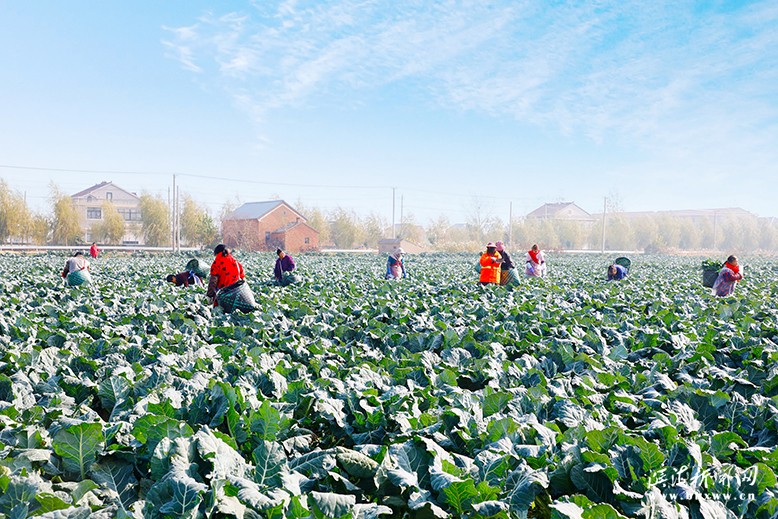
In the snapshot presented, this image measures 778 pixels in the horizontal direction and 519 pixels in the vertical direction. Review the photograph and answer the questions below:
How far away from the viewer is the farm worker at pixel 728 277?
12.6 meters

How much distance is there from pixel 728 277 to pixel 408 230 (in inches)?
3037

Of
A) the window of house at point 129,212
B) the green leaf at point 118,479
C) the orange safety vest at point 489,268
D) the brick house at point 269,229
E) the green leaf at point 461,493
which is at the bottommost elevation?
the green leaf at point 118,479

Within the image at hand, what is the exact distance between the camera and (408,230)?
8950 cm

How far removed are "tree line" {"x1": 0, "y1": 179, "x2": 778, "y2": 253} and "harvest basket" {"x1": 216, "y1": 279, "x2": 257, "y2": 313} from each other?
52323 mm

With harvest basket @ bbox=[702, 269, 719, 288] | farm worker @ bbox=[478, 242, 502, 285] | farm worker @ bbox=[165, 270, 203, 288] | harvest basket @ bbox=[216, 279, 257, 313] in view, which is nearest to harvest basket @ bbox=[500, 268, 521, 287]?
farm worker @ bbox=[478, 242, 502, 285]

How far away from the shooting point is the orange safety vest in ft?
43.9

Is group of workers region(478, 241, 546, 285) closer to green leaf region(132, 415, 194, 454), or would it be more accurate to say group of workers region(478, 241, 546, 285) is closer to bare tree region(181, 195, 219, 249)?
green leaf region(132, 415, 194, 454)

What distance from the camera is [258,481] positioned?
8.39 ft

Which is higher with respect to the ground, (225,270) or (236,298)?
(225,270)

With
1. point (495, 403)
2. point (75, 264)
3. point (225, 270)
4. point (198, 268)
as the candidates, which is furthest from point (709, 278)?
point (75, 264)

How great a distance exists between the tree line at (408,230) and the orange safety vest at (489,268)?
48242 millimetres

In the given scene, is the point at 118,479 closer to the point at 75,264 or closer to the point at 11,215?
the point at 75,264

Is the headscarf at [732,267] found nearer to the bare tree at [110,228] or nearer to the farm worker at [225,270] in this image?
the farm worker at [225,270]

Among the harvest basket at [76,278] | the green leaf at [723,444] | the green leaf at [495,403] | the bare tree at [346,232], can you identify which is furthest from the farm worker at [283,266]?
the bare tree at [346,232]
